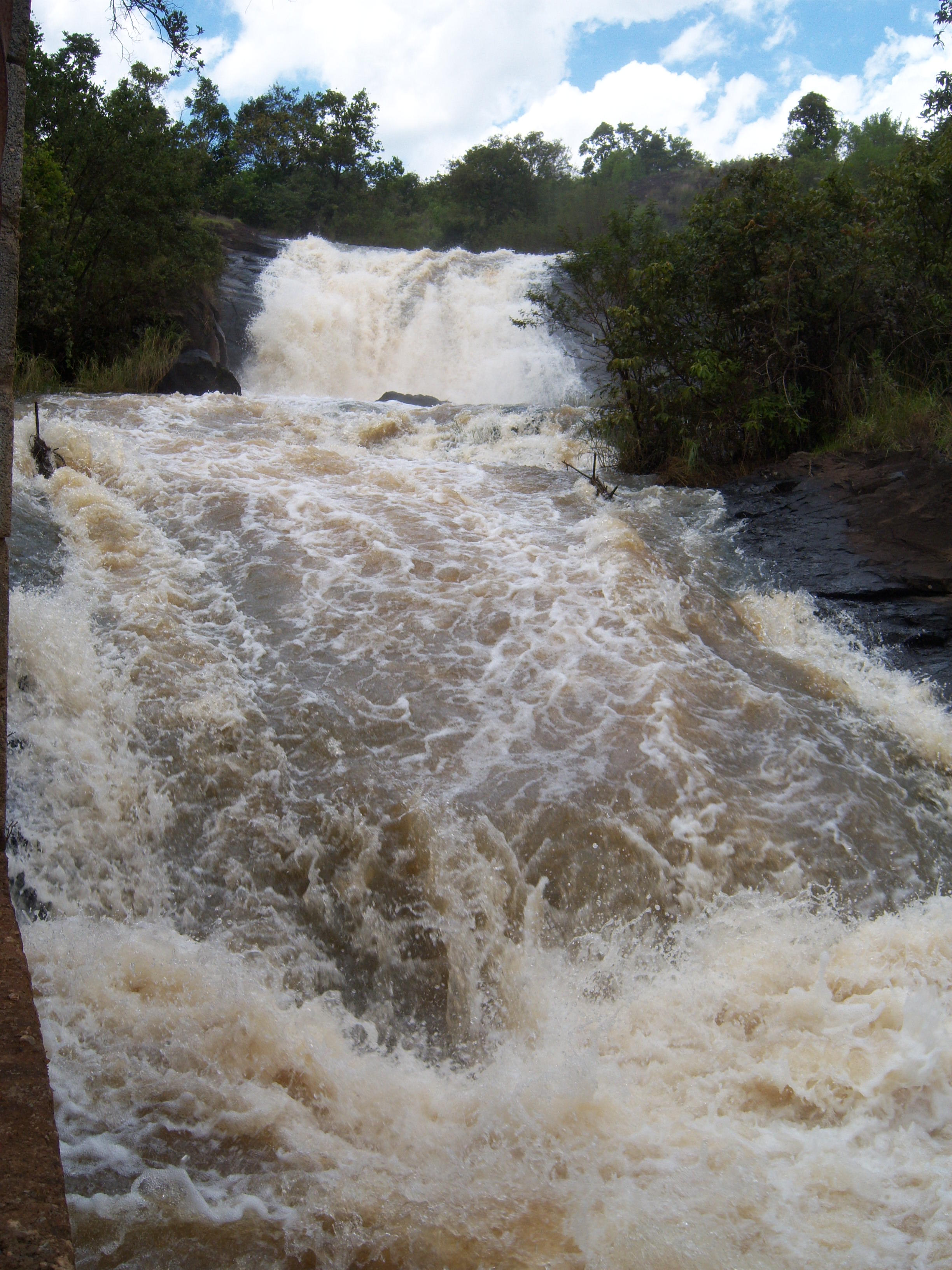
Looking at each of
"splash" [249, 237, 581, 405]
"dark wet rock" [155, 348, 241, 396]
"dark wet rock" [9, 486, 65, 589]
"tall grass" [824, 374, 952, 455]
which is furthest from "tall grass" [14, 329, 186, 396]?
"tall grass" [824, 374, 952, 455]

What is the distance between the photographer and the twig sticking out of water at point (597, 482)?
8586 millimetres

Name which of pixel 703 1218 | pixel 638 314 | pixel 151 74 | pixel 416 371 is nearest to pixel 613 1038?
pixel 703 1218

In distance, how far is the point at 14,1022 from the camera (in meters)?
1.78

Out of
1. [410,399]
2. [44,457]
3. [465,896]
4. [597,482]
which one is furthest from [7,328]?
[410,399]

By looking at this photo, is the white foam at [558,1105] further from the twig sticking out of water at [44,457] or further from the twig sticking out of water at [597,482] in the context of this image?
the twig sticking out of water at [597,482]

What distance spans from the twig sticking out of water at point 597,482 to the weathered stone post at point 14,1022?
6.43m

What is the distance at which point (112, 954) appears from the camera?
10.3 feet

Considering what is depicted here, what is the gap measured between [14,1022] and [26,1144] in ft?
1.12

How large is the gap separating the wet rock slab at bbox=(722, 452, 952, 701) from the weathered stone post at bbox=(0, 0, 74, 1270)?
16.8 feet

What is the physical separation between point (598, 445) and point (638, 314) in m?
1.56

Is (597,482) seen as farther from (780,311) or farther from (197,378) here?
(197,378)

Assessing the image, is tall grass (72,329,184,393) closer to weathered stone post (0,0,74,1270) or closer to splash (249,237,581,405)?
splash (249,237,581,405)

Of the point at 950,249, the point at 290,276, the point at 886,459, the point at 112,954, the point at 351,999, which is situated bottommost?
the point at 351,999

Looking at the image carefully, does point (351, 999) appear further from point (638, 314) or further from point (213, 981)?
point (638, 314)
